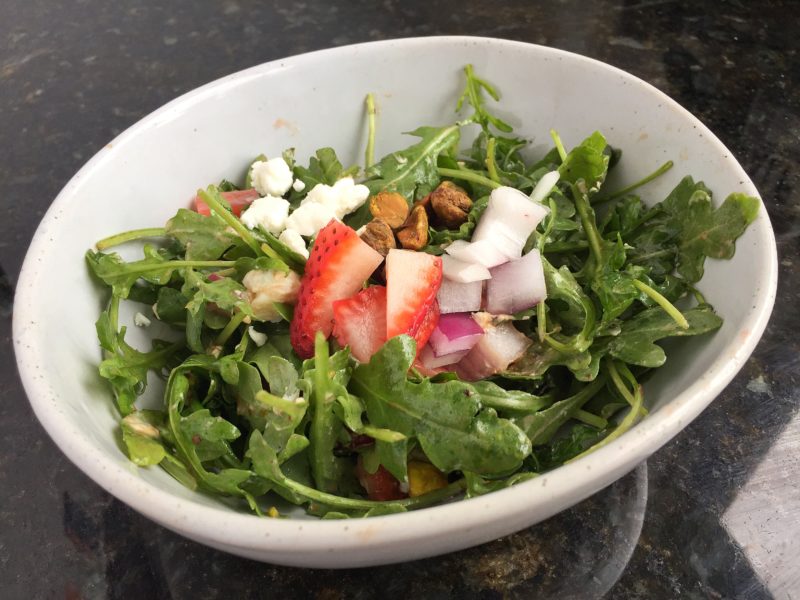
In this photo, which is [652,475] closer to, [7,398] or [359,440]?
[359,440]

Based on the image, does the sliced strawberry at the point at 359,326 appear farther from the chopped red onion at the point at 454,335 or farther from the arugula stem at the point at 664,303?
the arugula stem at the point at 664,303

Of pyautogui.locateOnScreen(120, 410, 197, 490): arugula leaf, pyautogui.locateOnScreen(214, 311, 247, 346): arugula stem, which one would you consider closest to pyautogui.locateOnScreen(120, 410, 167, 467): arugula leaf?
pyautogui.locateOnScreen(120, 410, 197, 490): arugula leaf

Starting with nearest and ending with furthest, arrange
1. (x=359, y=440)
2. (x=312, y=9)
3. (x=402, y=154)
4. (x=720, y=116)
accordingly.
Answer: (x=359, y=440) → (x=402, y=154) → (x=720, y=116) → (x=312, y=9)

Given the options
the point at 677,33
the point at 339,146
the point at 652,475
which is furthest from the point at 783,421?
the point at 677,33

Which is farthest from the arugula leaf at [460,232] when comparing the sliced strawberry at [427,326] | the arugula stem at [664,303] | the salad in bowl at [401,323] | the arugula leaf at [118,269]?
the arugula leaf at [118,269]

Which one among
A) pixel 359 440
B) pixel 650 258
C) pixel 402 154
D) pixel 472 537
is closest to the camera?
pixel 472 537

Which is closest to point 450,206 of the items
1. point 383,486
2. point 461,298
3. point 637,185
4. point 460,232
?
point 460,232

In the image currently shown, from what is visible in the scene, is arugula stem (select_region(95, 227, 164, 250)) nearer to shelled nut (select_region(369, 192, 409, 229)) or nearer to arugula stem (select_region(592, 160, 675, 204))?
shelled nut (select_region(369, 192, 409, 229))
